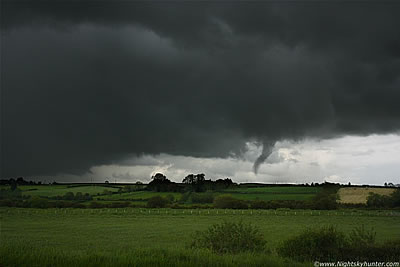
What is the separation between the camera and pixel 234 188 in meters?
185

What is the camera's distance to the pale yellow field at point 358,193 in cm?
12756

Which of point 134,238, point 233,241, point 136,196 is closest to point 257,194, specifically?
point 136,196

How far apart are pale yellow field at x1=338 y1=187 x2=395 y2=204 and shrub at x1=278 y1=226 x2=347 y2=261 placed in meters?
114

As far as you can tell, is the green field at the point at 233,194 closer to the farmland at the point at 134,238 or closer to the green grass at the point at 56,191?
the green grass at the point at 56,191

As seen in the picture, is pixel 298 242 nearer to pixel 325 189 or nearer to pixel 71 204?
pixel 71 204

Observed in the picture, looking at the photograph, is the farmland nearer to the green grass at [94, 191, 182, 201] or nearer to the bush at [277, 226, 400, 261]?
the bush at [277, 226, 400, 261]

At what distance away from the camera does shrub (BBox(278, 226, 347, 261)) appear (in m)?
20.8

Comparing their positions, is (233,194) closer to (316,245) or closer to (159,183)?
(159,183)

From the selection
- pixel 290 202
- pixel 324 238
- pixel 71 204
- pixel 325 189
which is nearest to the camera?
pixel 324 238

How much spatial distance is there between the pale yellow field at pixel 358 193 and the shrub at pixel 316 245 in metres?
114

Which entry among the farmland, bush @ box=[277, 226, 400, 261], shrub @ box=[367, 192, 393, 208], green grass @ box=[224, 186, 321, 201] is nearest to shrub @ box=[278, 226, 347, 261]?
bush @ box=[277, 226, 400, 261]

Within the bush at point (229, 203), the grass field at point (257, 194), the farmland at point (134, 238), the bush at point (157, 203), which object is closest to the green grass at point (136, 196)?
the grass field at point (257, 194)

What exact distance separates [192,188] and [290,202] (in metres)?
54.2

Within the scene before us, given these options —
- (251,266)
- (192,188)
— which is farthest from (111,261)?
(192,188)
